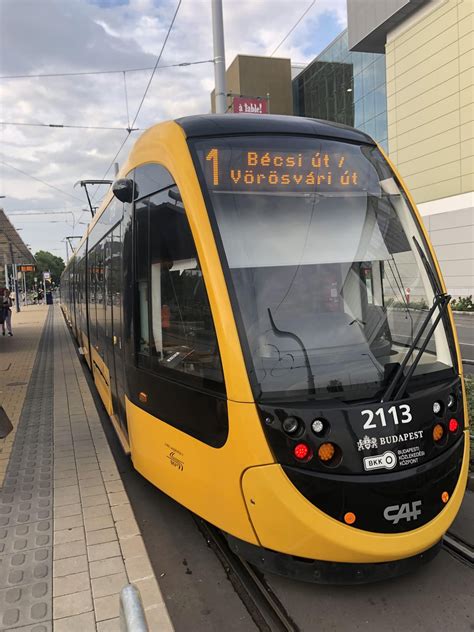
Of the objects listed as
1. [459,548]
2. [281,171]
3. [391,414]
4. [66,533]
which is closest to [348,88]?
[281,171]

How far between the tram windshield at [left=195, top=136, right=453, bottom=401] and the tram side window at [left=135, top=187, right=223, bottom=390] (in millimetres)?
265

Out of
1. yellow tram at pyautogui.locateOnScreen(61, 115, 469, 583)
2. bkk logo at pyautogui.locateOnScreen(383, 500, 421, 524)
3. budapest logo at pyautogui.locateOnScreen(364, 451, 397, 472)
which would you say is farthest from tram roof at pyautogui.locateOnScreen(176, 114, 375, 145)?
bkk logo at pyautogui.locateOnScreen(383, 500, 421, 524)

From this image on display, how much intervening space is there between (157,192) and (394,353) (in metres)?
2.03

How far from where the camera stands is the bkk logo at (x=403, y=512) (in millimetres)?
2854

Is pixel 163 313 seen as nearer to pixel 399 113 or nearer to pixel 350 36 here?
pixel 399 113

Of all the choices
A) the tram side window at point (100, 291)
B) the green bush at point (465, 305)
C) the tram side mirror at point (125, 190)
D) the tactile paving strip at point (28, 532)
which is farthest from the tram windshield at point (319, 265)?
the green bush at point (465, 305)

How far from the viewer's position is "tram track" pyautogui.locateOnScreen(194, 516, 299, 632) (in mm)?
2844

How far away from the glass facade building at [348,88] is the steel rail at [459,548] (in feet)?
108

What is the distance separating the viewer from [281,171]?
3482mm

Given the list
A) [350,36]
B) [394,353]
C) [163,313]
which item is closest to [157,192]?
[163,313]

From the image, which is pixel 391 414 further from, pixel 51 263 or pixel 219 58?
pixel 51 263

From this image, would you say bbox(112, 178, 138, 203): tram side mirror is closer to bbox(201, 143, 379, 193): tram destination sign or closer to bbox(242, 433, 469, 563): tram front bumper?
bbox(201, 143, 379, 193): tram destination sign

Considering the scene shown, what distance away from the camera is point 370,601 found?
9.84ft

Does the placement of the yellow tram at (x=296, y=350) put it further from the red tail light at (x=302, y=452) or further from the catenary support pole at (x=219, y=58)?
the catenary support pole at (x=219, y=58)
